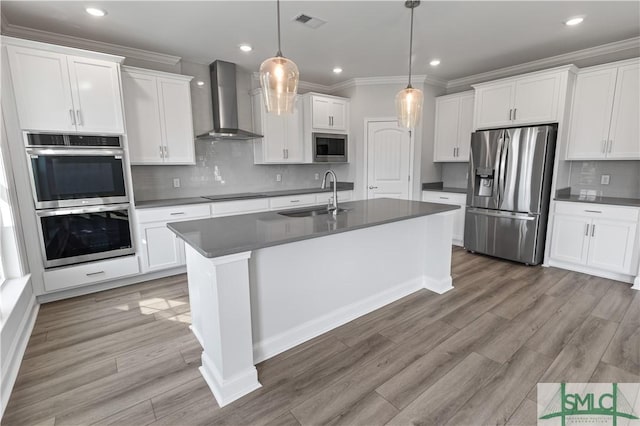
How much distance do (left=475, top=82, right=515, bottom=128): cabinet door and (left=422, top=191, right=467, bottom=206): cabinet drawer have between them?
1.03 m

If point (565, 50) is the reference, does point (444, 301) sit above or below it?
below

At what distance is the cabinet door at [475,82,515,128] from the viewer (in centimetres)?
396

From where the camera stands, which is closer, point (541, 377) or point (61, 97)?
point (541, 377)

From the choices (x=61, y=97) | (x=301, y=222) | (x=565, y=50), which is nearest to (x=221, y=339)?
(x=301, y=222)

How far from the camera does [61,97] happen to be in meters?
2.79

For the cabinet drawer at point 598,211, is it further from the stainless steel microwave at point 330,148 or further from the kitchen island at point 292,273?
the stainless steel microwave at point 330,148

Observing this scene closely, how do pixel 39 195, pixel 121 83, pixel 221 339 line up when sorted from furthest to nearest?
pixel 121 83 < pixel 39 195 < pixel 221 339

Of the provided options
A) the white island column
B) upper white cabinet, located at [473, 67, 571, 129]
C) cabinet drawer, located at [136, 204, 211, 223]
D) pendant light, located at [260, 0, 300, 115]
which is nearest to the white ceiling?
upper white cabinet, located at [473, 67, 571, 129]

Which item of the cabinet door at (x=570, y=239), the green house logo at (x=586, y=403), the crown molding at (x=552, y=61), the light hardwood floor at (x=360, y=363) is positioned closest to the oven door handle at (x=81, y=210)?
the light hardwood floor at (x=360, y=363)

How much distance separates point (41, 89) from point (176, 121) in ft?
3.91

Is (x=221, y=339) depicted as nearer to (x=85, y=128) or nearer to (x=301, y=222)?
(x=301, y=222)

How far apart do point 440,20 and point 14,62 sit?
377cm

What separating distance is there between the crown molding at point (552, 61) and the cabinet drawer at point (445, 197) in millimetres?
1799

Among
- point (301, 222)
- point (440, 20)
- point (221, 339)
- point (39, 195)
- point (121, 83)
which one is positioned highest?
point (440, 20)
